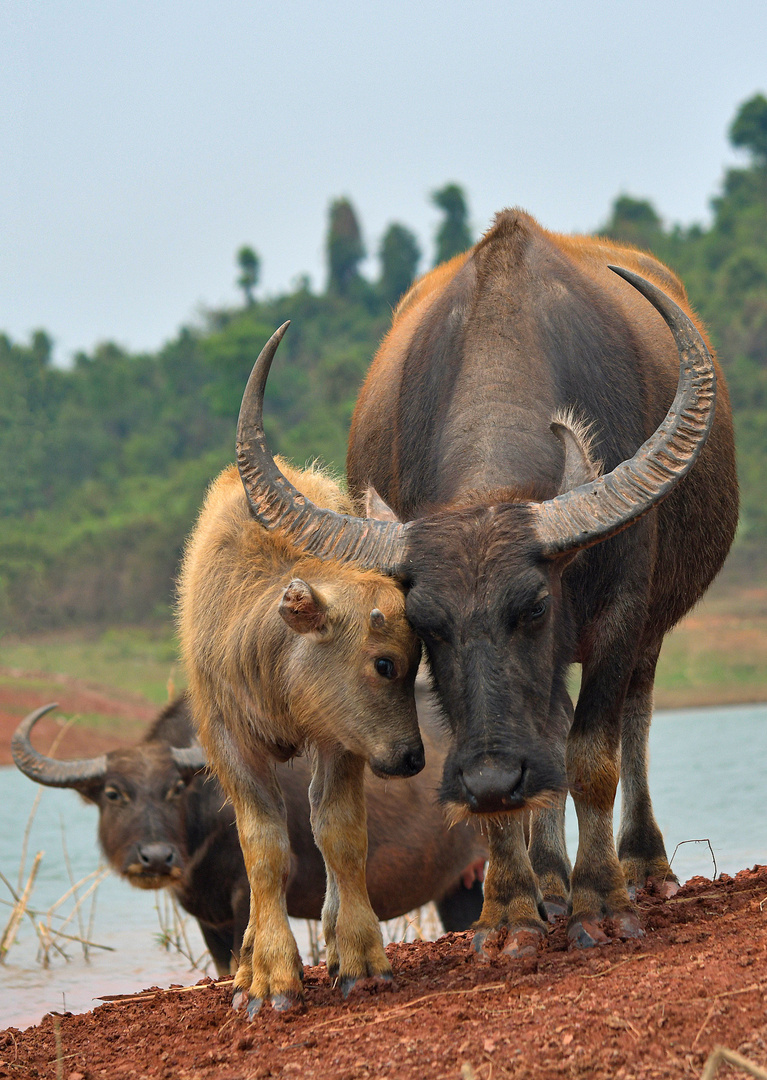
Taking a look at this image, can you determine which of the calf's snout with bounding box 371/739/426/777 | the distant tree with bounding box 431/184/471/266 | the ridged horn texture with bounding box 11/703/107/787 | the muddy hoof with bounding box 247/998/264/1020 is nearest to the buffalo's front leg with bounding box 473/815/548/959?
the calf's snout with bounding box 371/739/426/777

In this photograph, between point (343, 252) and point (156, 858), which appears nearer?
point (156, 858)

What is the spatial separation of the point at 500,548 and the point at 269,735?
121 cm

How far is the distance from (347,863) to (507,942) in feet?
2.44

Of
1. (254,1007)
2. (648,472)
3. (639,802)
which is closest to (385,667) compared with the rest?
(648,472)

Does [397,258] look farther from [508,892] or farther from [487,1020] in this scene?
[487,1020]

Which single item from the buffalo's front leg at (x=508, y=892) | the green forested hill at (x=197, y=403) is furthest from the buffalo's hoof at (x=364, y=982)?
the green forested hill at (x=197, y=403)

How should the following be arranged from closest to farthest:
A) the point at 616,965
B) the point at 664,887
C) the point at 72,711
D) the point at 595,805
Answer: the point at 616,965
the point at 595,805
the point at 664,887
the point at 72,711

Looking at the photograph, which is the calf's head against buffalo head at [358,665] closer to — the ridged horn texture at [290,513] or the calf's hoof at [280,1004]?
the ridged horn texture at [290,513]

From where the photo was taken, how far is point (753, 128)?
85.2 metres

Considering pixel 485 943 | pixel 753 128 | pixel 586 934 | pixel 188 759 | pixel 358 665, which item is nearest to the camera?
pixel 358 665

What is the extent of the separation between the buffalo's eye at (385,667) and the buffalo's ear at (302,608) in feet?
0.79

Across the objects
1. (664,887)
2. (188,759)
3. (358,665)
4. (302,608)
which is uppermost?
(302,608)

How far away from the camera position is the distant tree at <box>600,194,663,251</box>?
76312mm

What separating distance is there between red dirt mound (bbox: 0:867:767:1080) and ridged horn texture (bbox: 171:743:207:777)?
1.97 metres
